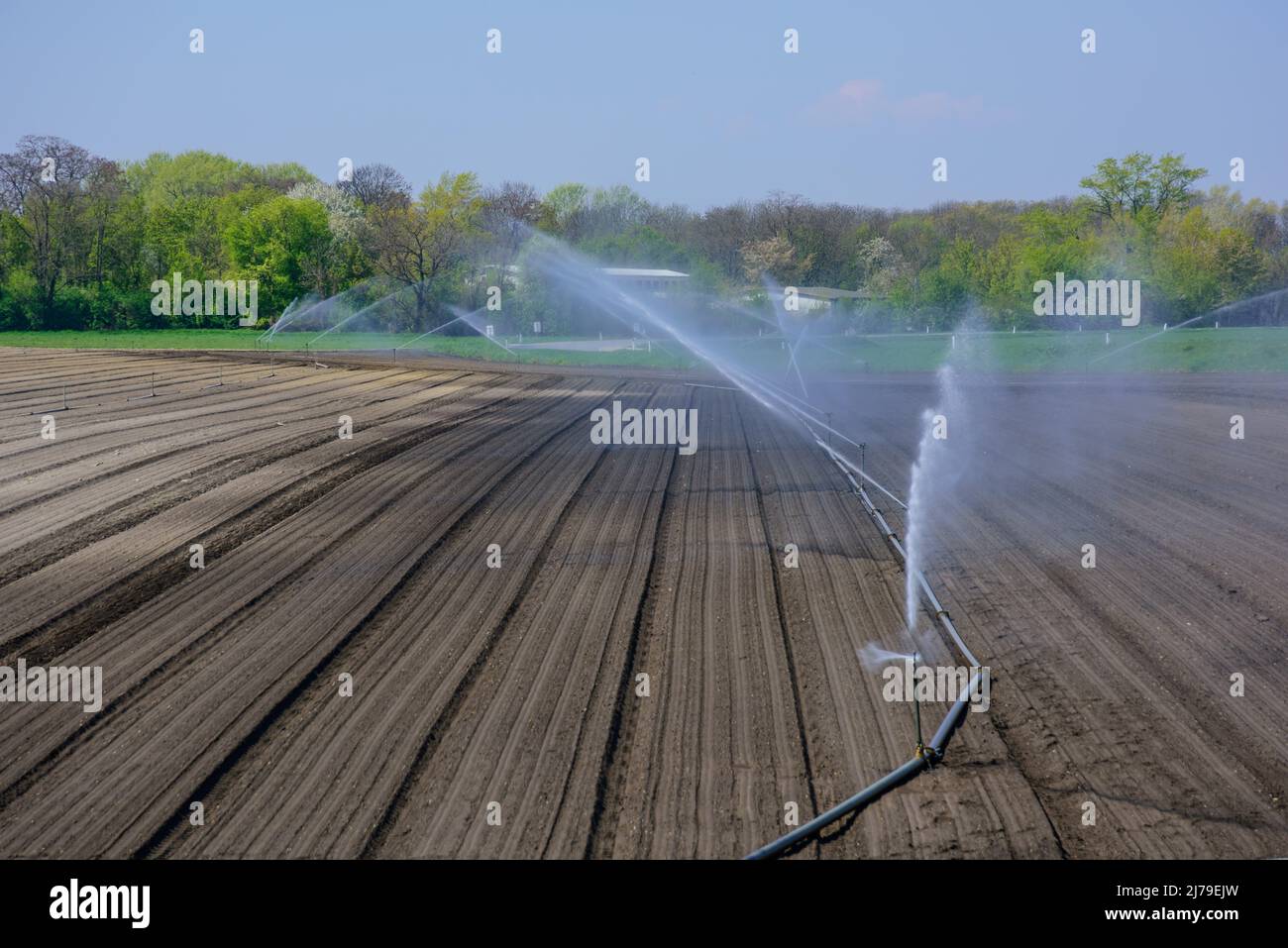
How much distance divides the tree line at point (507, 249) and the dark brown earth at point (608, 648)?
33410 millimetres

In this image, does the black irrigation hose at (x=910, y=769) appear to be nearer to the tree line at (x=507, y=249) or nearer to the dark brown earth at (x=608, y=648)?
the dark brown earth at (x=608, y=648)

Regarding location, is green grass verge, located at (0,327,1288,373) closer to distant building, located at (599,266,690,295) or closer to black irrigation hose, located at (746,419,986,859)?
distant building, located at (599,266,690,295)

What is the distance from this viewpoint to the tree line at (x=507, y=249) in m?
57.4

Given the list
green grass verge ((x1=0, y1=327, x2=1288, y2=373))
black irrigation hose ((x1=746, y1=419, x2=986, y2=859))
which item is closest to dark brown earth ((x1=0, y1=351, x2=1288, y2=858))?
black irrigation hose ((x1=746, y1=419, x2=986, y2=859))

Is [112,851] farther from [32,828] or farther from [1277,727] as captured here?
[1277,727]

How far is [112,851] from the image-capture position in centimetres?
865

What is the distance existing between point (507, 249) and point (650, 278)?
433 inches

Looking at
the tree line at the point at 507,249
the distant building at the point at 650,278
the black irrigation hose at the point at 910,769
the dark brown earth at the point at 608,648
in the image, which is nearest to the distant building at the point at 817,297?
the tree line at the point at 507,249

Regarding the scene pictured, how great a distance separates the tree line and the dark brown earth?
33.4 m

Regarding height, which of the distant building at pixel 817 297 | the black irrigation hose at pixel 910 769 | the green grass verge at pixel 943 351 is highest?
the distant building at pixel 817 297

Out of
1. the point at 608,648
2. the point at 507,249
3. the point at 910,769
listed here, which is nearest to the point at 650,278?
the point at 507,249

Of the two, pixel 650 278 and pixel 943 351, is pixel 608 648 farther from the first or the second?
pixel 650 278

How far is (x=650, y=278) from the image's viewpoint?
56.2m
